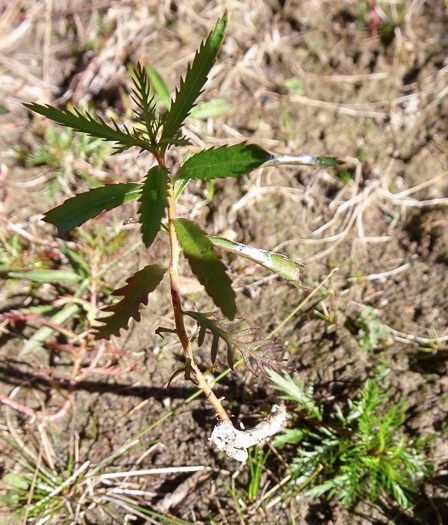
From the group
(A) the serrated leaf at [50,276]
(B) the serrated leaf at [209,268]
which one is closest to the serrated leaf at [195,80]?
(B) the serrated leaf at [209,268]

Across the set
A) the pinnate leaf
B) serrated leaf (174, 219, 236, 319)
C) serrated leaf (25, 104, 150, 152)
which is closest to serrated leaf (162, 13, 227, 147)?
serrated leaf (25, 104, 150, 152)

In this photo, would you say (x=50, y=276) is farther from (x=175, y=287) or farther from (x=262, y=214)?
(x=262, y=214)

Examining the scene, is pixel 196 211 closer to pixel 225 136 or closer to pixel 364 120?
pixel 225 136

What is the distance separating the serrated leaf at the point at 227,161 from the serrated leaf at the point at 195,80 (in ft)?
0.43

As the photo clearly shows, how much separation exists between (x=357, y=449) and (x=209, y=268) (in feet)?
4.10

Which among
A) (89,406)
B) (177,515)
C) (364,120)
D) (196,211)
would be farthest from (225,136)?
(177,515)

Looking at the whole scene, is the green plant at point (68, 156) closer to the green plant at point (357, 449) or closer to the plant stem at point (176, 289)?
the plant stem at point (176, 289)

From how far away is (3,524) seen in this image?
2.14 meters

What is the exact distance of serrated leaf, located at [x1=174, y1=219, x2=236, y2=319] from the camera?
1319 mm

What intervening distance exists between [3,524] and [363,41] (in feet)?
13.2

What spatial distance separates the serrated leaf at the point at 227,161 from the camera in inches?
58.2

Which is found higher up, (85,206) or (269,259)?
(85,206)

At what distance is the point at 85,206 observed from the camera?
60.9 inches

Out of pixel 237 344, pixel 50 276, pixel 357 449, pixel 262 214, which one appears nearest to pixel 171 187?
pixel 237 344
